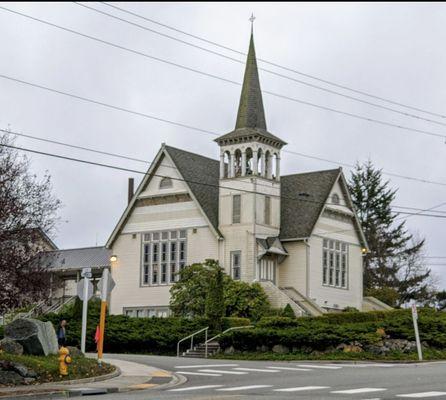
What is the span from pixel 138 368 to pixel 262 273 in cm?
2211

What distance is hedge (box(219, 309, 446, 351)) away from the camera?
35.5 metres

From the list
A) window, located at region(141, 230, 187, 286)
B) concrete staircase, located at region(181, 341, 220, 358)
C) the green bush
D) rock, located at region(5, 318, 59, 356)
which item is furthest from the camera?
window, located at region(141, 230, 187, 286)

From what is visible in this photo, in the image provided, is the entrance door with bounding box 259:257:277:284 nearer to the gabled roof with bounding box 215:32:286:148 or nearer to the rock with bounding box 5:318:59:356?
the gabled roof with bounding box 215:32:286:148

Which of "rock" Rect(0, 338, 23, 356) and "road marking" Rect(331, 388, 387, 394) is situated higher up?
"rock" Rect(0, 338, 23, 356)

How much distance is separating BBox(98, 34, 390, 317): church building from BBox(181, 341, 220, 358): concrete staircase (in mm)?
8785

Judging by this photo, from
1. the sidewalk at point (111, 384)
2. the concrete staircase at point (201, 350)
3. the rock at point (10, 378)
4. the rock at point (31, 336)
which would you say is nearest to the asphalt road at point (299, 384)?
the sidewalk at point (111, 384)

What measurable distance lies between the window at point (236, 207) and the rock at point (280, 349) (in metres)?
15.2

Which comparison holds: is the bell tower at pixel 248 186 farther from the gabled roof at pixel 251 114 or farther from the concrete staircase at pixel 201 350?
the concrete staircase at pixel 201 350

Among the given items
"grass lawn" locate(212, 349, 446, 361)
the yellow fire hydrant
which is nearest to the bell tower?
"grass lawn" locate(212, 349, 446, 361)

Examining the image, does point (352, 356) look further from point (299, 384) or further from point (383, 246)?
point (383, 246)

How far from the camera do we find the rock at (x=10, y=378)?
22.9m

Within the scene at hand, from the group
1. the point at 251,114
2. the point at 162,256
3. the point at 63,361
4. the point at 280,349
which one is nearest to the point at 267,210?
the point at 251,114

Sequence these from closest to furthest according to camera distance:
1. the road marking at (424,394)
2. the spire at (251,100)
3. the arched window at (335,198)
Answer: the road marking at (424,394)
the spire at (251,100)
the arched window at (335,198)

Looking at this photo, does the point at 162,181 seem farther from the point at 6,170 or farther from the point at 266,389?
the point at 266,389
